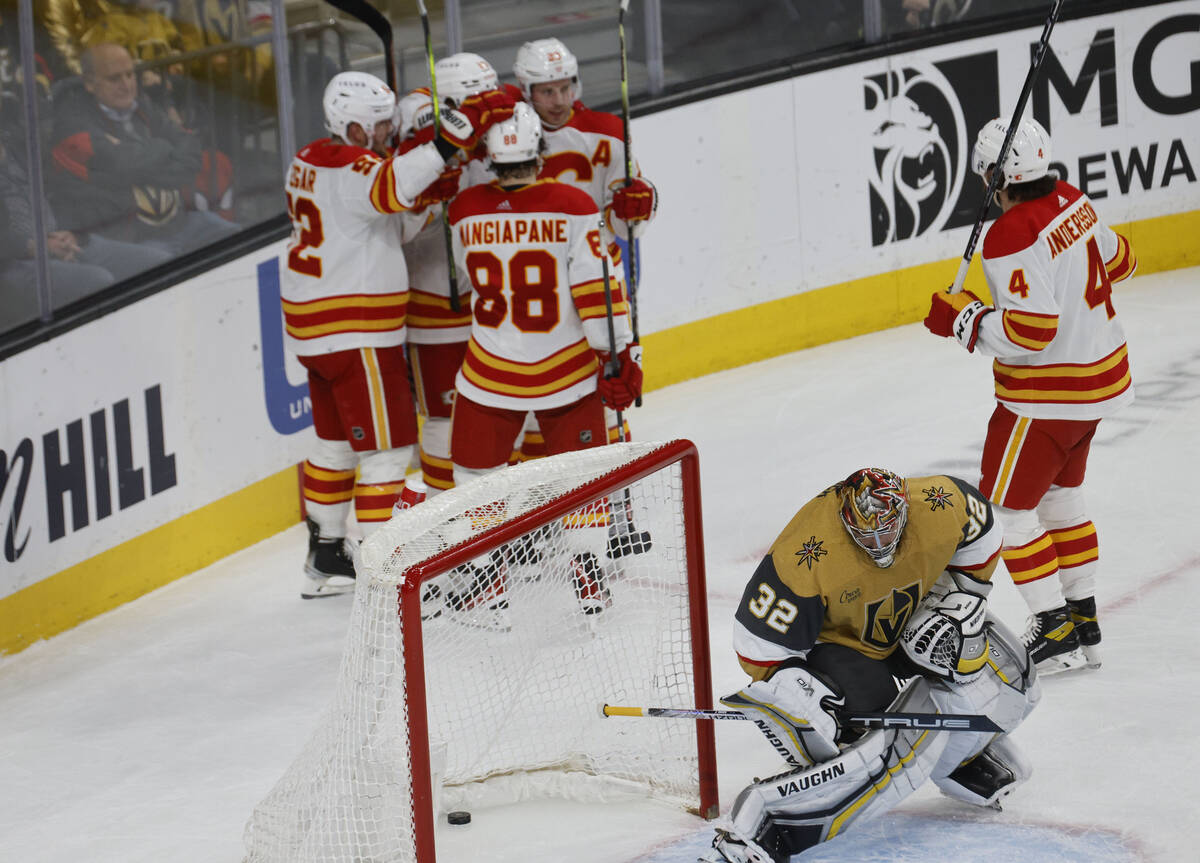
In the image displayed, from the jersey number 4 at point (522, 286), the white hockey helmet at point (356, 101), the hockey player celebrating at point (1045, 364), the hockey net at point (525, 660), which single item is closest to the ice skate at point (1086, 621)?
the hockey player celebrating at point (1045, 364)

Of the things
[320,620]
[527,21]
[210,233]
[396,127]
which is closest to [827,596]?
[320,620]

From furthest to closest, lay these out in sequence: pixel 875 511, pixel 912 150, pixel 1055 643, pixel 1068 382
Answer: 1. pixel 912 150
2. pixel 1055 643
3. pixel 1068 382
4. pixel 875 511

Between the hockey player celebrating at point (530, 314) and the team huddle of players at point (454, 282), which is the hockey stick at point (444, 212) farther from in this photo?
the hockey player celebrating at point (530, 314)

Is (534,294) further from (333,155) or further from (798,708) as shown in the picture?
(798,708)

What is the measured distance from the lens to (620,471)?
10.2 feet

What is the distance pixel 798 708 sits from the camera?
293 cm

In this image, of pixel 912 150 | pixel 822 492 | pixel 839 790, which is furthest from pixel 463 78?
pixel 912 150

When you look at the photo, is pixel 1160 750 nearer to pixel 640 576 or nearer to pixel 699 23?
pixel 640 576

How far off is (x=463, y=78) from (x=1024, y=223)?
5.30ft

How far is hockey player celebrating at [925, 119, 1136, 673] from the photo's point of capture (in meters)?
3.54

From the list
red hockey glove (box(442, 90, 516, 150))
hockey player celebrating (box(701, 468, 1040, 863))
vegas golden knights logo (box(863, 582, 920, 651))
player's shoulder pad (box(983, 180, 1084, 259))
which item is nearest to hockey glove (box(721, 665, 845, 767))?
hockey player celebrating (box(701, 468, 1040, 863))

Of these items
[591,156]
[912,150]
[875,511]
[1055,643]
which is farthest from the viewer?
[912,150]

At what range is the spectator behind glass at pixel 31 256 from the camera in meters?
4.35

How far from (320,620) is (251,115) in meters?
1.65
